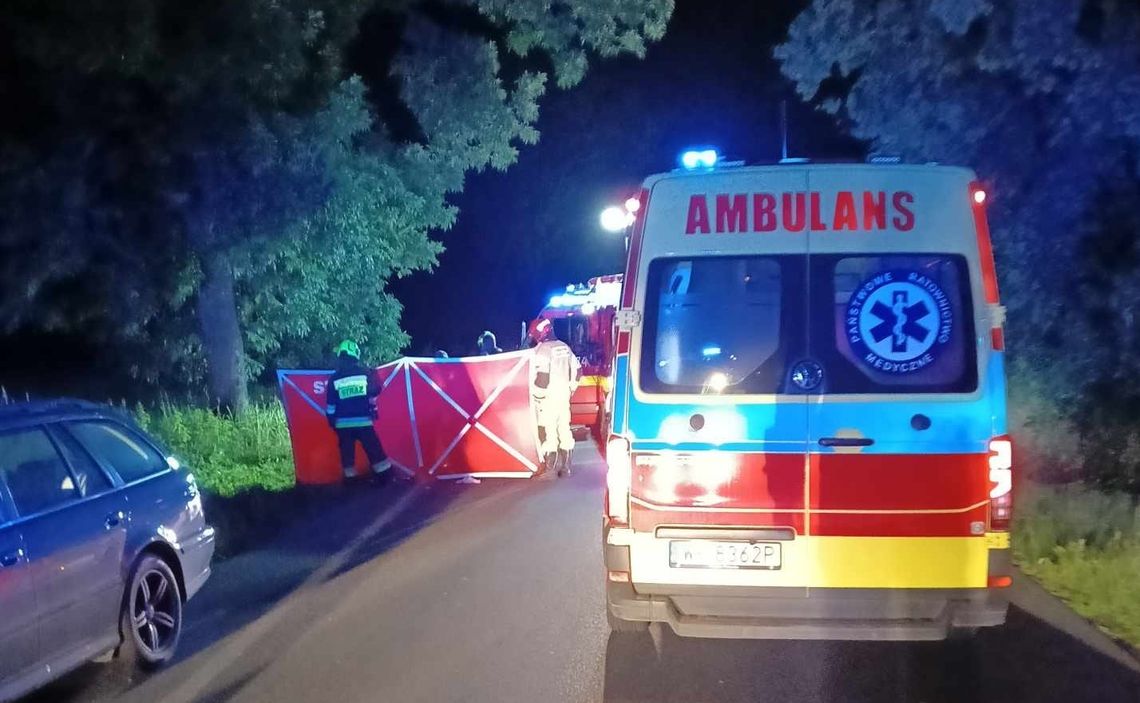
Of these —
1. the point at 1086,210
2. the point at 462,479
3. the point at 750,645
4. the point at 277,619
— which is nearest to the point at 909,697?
the point at 750,645

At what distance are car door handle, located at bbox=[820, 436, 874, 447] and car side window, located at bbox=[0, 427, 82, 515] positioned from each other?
365 cm

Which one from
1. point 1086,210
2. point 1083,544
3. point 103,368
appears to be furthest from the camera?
point 103,368

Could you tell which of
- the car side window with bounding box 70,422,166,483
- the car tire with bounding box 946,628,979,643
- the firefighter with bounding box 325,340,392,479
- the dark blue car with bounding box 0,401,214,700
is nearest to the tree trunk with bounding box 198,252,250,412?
the firefighter with bounding box 325,340,392,479

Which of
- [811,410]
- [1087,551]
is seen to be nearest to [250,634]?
[811,410]

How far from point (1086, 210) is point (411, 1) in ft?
40.0

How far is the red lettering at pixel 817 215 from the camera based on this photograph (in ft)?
19.0

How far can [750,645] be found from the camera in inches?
268

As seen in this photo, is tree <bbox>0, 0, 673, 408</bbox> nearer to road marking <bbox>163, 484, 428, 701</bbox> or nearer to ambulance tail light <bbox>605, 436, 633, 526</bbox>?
road marking <bbox>163, 484, 428, 701</bbox>

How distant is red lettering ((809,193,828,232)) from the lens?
578cm

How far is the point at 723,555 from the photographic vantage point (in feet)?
18.9

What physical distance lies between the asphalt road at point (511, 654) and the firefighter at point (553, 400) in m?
3.81

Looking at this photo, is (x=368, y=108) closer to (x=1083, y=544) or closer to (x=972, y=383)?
(x=1083, y=544)

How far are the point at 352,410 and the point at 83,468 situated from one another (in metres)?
5.99

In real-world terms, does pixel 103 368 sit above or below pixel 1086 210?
below
